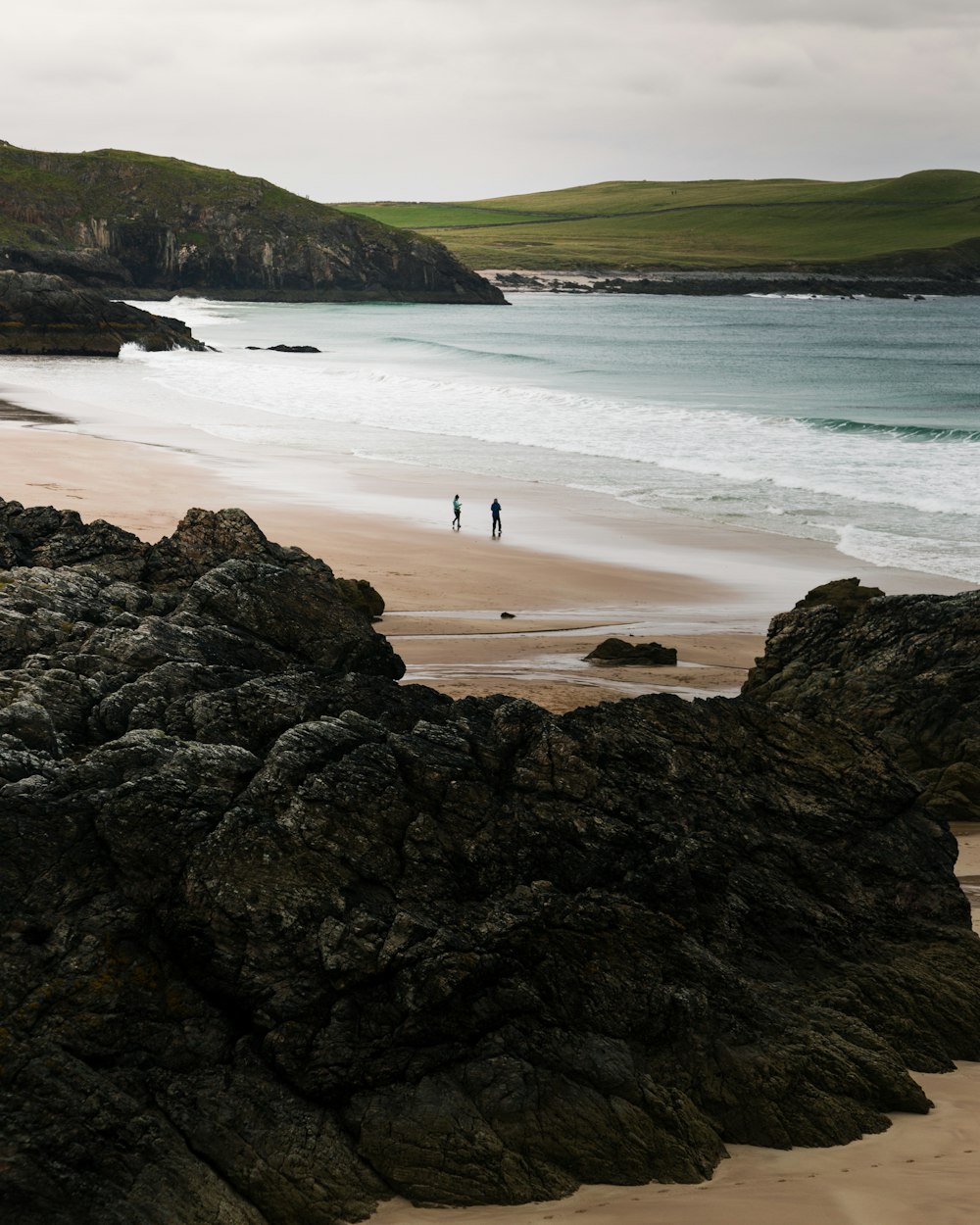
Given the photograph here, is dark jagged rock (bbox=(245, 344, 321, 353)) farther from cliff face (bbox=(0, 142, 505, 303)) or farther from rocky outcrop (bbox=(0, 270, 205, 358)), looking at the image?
cliff face (bbox=(0, 142, 505, 303))

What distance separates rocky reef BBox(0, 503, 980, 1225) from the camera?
695cm

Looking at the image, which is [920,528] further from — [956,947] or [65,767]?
[65,767]

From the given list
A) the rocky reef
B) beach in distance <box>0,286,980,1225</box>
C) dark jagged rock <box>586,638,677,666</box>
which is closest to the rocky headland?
beach in distance <box>0,286,980,1225</box>

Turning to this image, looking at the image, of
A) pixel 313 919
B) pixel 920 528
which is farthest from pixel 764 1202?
pixel 920 528

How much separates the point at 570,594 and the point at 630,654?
13.9ft

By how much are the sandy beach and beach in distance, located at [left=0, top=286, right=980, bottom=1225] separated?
0.11 feet

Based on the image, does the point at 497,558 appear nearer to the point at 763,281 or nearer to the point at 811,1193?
the point at 811,1193

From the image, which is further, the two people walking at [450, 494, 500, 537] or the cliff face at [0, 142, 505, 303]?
the cliff face at [0, 142, 505, 303]

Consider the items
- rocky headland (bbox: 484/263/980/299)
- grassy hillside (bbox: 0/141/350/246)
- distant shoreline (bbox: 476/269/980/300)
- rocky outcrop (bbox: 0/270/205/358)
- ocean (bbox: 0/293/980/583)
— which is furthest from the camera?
rocky headland (bbox: 484/263/980/299)

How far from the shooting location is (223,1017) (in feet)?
24.2

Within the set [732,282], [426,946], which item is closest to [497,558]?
[426,946]

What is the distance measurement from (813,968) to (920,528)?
834 inches

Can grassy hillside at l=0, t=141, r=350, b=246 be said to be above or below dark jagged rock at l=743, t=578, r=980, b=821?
above

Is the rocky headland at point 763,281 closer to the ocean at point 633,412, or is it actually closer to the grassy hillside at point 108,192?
the grassy hillside at point 108,192
